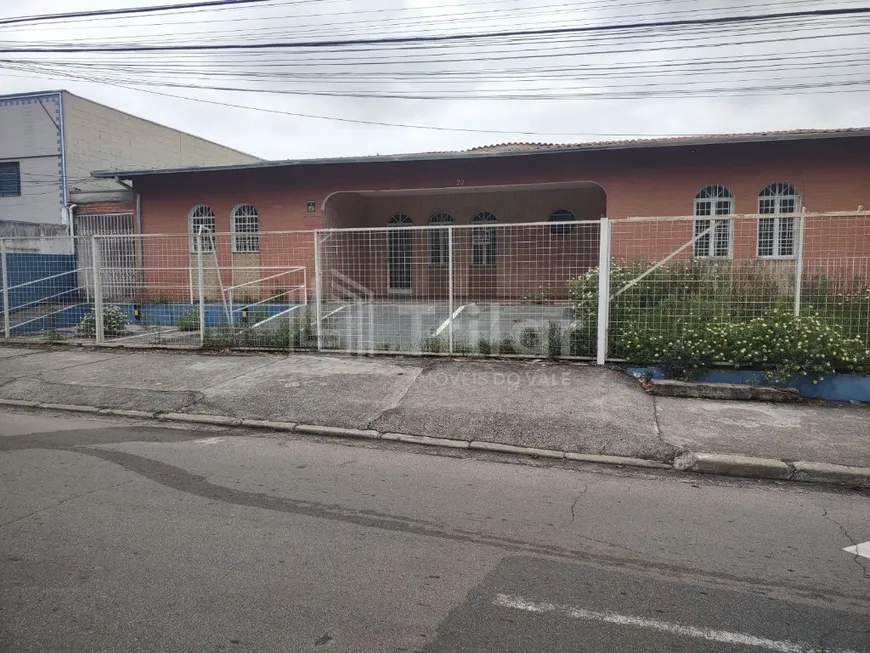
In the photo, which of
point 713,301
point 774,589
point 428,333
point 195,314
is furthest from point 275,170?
point 774,589

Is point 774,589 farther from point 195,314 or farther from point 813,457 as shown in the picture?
point 195,314

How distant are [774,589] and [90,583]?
12.1ft

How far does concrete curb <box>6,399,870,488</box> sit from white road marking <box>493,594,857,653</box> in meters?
2.88

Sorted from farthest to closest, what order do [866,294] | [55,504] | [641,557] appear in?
[866,294]
[55,504]
[641,557]

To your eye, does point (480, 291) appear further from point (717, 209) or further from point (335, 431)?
point (717, 209)

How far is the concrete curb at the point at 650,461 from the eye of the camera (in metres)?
5.27

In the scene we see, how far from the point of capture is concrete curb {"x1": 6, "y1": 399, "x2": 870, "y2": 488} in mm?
5270

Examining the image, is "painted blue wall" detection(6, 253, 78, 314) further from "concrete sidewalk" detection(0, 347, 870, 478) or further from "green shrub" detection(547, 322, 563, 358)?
"green shrub" detection(547, 322, 563, 358)

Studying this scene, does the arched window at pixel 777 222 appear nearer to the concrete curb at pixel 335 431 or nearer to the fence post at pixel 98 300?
the concrete curb at pixel 335 431

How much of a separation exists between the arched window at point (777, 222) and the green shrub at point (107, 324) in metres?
13.8

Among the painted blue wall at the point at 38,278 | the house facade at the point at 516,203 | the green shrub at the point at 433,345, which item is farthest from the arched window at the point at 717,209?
the painted blue wall at the point at 38,278

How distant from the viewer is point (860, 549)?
381cm

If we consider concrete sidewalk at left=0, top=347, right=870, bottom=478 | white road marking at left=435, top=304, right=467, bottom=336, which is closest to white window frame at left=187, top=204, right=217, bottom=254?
concrete sidewalk at left=0, top=347, right=870, bottom=478

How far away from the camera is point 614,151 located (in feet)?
46.7
